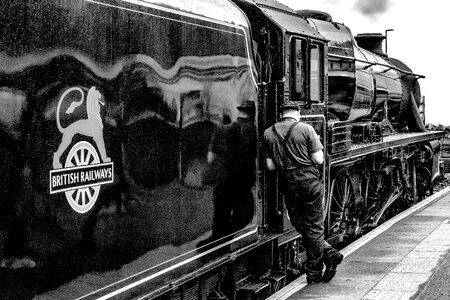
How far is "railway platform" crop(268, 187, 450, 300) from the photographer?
6012 millimetres

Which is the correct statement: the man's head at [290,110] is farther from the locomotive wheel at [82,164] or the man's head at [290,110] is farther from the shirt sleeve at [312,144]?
the locomotive wheel at [82,164]

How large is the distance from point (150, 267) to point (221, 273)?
132 cm

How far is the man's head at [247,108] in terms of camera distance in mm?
5570

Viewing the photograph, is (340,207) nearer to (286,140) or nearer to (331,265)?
(331,265)

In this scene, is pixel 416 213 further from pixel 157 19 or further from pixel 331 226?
pixel 157 19

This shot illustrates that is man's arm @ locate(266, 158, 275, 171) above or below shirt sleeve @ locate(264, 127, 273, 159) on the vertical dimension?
below

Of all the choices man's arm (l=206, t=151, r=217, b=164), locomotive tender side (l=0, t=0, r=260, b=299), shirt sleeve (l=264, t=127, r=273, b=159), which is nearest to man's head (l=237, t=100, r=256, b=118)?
shirt sleeve (l=264, t=127, r=273, b=159)

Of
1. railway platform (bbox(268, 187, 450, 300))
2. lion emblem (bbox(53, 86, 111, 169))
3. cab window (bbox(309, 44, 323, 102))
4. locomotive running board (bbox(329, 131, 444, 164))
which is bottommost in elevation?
railway platform (bbox(268, 187, 450, 300))

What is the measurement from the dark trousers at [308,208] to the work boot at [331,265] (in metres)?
0.05

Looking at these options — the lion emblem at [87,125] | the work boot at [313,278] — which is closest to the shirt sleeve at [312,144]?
the work boot at [313,278]

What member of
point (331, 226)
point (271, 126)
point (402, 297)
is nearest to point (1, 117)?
point (271, 126)

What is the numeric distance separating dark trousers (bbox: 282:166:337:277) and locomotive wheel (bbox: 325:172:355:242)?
1.69 m

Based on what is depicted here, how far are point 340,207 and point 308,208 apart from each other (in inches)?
108

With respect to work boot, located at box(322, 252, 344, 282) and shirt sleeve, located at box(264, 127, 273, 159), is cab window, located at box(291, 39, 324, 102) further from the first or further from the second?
work boot, located at box(322, 252, 344, 282)
